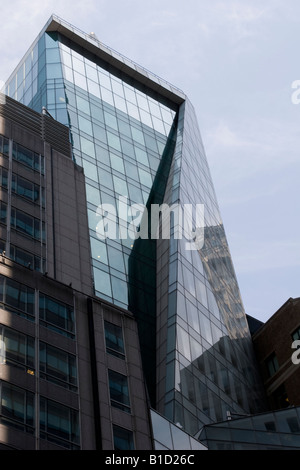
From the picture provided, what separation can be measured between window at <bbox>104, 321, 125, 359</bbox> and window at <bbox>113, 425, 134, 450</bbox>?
500 centimetres

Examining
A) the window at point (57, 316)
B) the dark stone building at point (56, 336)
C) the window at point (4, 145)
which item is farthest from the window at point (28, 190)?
the window at point (57, 316)

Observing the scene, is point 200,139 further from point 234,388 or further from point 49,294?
point 49,294

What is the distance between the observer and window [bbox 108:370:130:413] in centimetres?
3738

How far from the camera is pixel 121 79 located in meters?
89.7

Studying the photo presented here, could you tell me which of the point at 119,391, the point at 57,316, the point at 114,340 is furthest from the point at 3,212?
the point at 119,391

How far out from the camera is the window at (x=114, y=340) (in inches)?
1580

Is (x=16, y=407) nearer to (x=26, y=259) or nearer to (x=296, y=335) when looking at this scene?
(x=26, y=259)

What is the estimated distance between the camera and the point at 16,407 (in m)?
33.1

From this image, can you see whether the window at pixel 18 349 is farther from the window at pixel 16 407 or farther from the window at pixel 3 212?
the window at pixel 3 212

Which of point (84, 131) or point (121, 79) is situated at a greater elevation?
point (121, 79)
